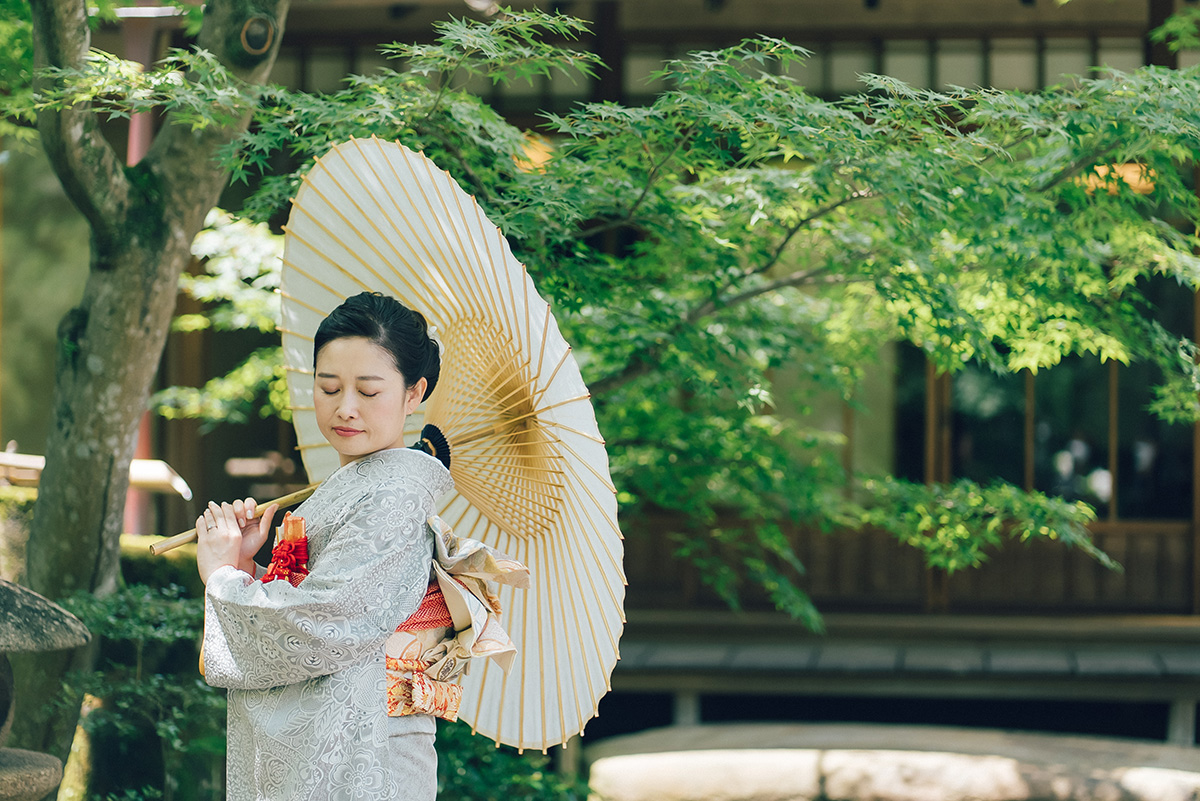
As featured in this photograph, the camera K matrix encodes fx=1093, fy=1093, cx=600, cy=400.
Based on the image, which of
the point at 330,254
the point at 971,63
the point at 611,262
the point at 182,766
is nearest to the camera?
the point at 330,254

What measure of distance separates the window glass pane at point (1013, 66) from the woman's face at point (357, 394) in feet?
24.2

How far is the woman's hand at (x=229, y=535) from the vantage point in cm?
195

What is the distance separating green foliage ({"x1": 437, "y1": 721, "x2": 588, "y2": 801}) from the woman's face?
3108mm

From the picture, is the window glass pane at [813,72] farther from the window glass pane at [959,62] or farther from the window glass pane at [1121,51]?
the window glass pane at [1121,51]

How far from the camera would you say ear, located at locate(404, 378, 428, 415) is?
2.09 m

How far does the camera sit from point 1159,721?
24.8 feet

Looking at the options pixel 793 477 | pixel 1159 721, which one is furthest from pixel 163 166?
pixel 1159 721

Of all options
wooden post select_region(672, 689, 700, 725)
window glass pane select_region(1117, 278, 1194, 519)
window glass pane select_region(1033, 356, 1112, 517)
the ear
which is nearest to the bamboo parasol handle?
the ear

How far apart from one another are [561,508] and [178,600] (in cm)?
315

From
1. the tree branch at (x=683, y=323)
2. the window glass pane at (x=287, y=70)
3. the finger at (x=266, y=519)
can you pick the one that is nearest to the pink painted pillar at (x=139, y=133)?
the window glass pane at (x=287, y=70)

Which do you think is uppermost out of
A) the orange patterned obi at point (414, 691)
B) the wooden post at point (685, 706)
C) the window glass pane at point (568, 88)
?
the window glass pane at point (568, 88)

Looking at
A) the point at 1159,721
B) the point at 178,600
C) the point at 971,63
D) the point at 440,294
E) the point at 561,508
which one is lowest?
the point at 1159,721

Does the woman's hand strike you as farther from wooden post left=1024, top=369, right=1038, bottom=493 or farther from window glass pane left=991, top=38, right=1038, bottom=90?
window glass pane left=991, top=38, right=1038, bottom=90

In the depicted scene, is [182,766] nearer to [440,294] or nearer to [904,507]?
[440,294]
